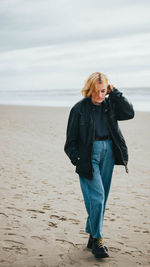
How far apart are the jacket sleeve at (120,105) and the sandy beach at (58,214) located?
156 centimetres

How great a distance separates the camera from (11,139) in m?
11.4

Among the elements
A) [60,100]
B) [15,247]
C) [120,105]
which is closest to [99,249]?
[15,247]

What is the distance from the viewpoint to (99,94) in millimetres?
3301

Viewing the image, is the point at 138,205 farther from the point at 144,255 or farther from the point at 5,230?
the point at 5,230

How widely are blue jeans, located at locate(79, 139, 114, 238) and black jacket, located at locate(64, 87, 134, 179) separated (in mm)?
70

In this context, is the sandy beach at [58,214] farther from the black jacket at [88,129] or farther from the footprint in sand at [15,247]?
the black jacket at [88,129]

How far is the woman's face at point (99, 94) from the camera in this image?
3266 millimetres

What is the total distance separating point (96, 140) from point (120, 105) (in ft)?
1.53

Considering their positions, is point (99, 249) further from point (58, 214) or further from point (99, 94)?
point (99, 94)

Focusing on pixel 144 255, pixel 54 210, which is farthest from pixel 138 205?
pixel 144 255

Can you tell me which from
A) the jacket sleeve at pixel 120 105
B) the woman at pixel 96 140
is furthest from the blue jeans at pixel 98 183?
the jacket sleeve at pixel 120 105

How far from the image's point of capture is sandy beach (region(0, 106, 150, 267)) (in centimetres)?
351

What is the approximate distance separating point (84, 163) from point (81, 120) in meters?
0.45

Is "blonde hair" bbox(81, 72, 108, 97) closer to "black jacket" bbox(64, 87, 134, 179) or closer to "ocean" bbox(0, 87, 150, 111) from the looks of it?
"black jacket" bbox(64, 87, 134, 179)
